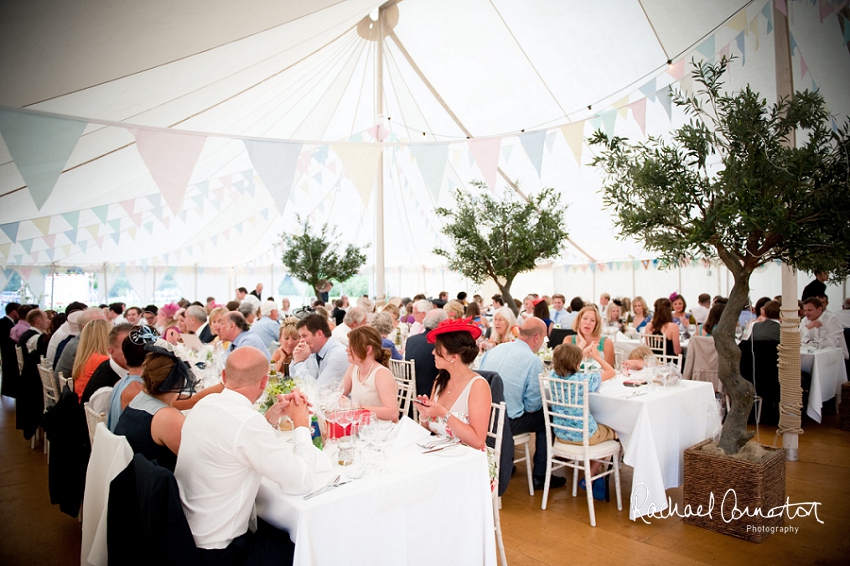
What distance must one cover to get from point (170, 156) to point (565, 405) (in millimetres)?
5530

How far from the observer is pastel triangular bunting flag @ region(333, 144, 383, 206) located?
828cm

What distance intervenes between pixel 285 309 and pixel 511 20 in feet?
30.1

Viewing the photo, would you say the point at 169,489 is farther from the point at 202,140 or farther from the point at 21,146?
the point at 202,140

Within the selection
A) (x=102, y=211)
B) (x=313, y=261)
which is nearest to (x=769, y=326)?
(x=313, y=261)

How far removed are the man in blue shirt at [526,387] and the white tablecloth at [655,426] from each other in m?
0.46

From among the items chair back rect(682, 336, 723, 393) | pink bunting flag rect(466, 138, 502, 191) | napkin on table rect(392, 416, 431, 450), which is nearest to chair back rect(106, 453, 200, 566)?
napkin on table rect(392, 416, 431, 450)

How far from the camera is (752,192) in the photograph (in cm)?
298

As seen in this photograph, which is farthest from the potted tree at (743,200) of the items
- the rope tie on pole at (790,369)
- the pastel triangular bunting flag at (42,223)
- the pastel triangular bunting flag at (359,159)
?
the pastel triangular bunting flag at (42,223)

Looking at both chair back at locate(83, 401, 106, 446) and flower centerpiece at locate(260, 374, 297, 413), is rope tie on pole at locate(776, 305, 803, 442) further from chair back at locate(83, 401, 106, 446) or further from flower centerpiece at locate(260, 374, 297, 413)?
chair back at locate(83, 401, 106, 446)

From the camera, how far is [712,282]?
41.0 feet

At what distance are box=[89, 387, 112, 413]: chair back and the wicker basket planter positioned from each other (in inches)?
154

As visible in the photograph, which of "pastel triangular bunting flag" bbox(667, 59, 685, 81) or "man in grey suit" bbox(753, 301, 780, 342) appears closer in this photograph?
"man in grey suit" bbox(753, 301, 780, 342)

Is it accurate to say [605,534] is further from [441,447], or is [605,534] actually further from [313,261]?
[313,261]

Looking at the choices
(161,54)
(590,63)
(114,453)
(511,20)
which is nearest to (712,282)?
(590,63)
